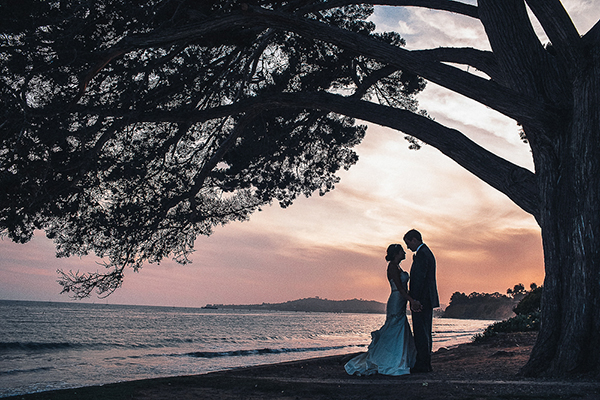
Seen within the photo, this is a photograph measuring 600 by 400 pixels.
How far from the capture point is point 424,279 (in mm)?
6078

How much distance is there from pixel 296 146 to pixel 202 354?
13.1 meters

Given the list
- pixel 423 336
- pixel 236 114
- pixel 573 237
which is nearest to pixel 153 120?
pixel 236 114

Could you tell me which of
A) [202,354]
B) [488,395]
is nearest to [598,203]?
[488,395]

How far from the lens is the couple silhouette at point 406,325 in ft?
19.7

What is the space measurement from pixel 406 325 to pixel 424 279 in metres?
0.79

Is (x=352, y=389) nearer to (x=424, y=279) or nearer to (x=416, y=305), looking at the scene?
(x=416, y=305)

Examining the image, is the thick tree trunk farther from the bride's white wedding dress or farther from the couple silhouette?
the bride's white wedding dress

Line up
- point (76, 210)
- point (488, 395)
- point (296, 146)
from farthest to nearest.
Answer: point (296, 146), point (76, 210), point (488, 395)

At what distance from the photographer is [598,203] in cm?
536

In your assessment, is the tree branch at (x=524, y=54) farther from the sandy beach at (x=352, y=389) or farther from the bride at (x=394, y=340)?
the sandy beach at (x=352, y=389)

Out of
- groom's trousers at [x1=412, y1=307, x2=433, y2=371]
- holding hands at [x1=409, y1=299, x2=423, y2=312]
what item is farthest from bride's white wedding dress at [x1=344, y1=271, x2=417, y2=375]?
holding hands at [x1=409, y1=299, x2=423, y2=312]

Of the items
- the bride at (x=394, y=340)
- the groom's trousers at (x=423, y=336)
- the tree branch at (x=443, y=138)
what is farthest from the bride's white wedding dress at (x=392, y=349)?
the tree branch at (x=443, y=138)

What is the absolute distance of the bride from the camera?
5992 mm

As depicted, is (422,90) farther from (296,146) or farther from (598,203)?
(598,203)
